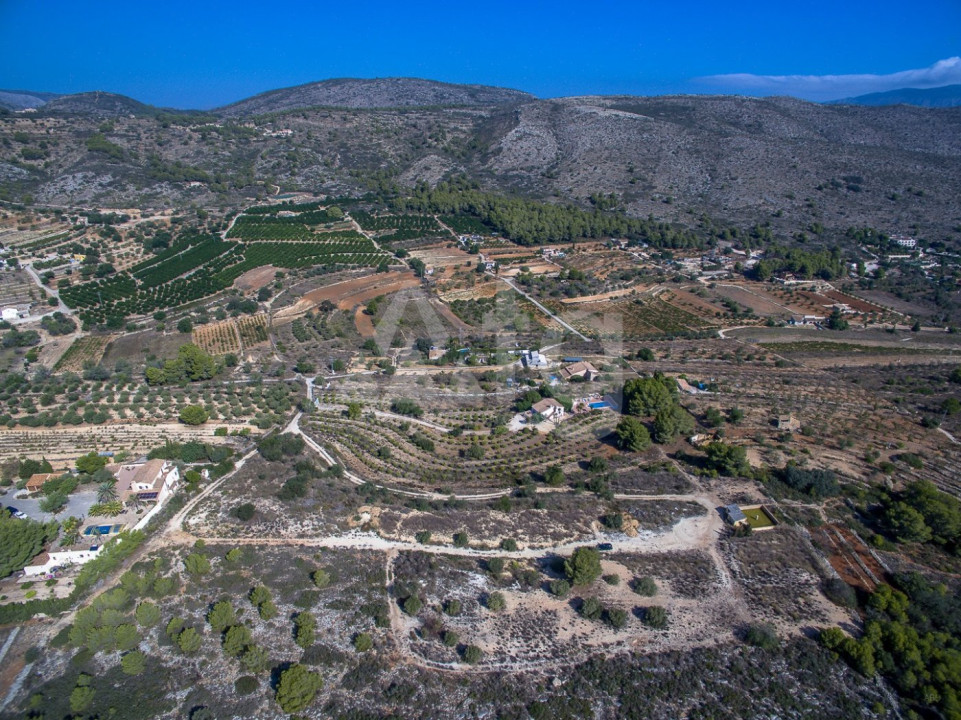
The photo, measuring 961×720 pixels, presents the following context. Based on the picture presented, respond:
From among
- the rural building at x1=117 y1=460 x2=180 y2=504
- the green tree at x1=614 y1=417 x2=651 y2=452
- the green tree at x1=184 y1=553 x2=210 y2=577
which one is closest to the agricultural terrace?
the rural building at x1=117 y1=460 x2=180 y2=504

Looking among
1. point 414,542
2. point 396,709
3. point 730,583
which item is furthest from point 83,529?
point 730,583

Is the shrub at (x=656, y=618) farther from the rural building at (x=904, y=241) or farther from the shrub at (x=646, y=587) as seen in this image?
the rural building at (x=904, y=241)

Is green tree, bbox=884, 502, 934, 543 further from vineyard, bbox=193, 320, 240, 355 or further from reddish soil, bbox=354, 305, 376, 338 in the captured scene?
vineyard, bbox=193, 320, 240, 355

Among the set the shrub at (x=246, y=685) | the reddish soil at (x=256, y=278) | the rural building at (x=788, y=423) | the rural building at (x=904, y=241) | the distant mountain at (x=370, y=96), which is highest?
the distant mountain at (x=370, y=96)

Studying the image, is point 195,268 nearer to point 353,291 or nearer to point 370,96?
point 353,291

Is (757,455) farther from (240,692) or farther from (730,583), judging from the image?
(240,692)

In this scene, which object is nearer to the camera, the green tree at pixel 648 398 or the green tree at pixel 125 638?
the green tree at pixel 125 638

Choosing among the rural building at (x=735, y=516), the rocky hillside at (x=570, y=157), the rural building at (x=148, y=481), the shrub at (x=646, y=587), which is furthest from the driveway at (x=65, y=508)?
the rocky hillside at (x=570, y=157)

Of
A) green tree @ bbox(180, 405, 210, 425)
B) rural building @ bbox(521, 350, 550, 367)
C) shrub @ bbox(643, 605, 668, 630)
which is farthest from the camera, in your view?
rural building @ bbox(521, 350, 550, 367)
